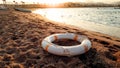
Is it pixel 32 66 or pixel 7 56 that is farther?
pixel 7 56

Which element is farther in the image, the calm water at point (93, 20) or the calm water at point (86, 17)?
the calm water at point (86, 17)

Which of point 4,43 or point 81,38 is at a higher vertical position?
point 81,38

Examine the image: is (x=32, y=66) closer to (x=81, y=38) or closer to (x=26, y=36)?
(x=81, y=38)

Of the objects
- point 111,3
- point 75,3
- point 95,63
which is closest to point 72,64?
point 95,63

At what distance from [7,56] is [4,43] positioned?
131cm

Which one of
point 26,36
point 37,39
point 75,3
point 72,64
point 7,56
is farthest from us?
point 75,3

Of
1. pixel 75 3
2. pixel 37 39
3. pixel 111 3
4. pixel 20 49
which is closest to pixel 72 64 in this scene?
pixel 20 49

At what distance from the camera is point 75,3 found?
5400 centimetres

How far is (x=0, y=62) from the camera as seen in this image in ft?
14.8

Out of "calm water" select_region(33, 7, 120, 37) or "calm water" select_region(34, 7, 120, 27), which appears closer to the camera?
"calm water" select_region(33, 7, 120, 37)

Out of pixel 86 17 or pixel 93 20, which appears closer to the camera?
pixel 93 20

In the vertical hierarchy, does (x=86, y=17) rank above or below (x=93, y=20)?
below

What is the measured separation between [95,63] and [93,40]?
2.35 m

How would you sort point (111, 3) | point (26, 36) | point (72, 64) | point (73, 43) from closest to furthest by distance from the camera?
point (72, 64) < point (73, 43) < point (26, 36) < point (111, 3)
